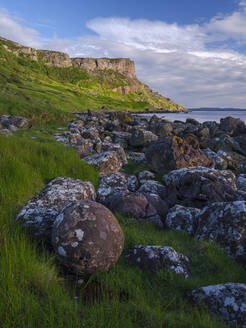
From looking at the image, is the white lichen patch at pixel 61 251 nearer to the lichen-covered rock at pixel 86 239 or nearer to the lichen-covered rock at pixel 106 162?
the lichen-covered rock at pixel 86 239

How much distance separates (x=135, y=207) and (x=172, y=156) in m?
6.31

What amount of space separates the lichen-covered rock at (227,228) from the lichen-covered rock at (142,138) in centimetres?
1610

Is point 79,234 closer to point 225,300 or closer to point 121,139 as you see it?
point 225,300

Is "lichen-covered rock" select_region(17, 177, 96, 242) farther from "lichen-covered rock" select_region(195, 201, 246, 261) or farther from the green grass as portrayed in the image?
"lichen-covered rock" select_region(195, 201, 246, 261)

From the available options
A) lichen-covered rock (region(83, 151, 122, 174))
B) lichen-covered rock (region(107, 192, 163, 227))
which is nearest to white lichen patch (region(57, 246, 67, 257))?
lichen-covered rock (region(107, 192, 163, 227))

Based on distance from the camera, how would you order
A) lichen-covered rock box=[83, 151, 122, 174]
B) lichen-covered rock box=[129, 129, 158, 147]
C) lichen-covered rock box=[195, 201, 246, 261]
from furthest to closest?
lichen-covered rock box=[129, 129, 158, 147] < lichen-covered rock box=[83, 151, 122, 174] < lichen-covered rock box=[195, 201, 246, 261]

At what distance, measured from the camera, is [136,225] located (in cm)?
652

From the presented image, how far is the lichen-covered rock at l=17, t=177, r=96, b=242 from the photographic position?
16.2 feet

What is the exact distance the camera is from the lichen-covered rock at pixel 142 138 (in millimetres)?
22028

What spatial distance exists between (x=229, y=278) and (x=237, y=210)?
1928 mm

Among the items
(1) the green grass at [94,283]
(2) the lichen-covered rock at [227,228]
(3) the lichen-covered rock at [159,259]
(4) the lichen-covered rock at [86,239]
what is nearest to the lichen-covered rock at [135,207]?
(1) the green grass at [94,283]

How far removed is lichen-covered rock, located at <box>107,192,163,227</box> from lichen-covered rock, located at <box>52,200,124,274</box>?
2.47m

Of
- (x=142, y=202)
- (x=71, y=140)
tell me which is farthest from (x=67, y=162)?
(x=71, y=140)

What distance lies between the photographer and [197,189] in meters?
8.49
